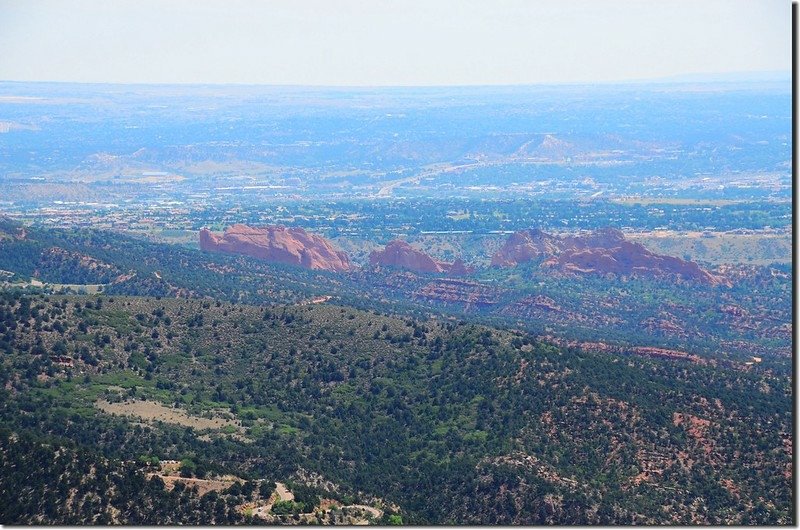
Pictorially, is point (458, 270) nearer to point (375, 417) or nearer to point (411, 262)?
point (411, 262)

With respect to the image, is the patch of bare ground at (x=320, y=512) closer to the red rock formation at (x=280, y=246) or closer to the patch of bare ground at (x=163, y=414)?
the patch of bare ground at (x=163, y=414)

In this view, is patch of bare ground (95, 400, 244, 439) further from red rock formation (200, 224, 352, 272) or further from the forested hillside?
red rock formation (200, 224, 352, 272)

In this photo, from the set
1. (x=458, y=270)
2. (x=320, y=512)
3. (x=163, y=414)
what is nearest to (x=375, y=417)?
(x=163, y=414)

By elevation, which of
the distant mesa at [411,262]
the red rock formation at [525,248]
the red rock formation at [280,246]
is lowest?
the red rock formation at [525,248]

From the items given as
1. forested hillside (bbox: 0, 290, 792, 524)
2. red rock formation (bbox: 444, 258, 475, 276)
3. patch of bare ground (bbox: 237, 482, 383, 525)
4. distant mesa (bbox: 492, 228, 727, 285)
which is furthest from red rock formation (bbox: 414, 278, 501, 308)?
patch of bare ground (bbox: 237, 482, 383, 525)

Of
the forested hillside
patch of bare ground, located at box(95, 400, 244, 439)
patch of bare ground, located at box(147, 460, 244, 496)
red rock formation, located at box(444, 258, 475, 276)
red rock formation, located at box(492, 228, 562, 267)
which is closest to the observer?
patch of bare ground, located at box(147, 460, 244, 496)

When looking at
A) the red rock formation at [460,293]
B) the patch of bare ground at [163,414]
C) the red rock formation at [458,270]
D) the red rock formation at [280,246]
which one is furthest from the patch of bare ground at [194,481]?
the red rock formation at [458,270]
